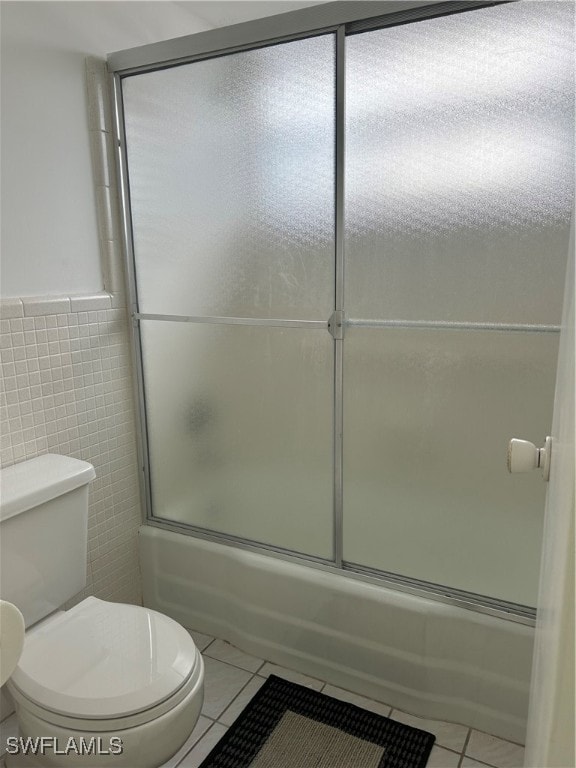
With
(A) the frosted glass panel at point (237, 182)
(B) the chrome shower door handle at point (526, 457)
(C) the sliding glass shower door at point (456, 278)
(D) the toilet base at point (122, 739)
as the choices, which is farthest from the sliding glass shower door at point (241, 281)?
(B) the chrome shower door handle at point (526, 457)

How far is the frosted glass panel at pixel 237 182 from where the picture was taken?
5.16ft

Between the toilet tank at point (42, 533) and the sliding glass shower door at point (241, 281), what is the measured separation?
1.52 ft

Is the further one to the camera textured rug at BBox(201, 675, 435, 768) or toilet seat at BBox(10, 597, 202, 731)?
textured rug at BBox(201, 675, 435, 768)

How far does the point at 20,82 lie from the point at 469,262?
1281 mm

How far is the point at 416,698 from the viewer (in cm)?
168

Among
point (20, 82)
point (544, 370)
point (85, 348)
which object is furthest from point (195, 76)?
point (544, 370)

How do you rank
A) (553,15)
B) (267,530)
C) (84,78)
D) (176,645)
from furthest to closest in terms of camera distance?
(267,530)
(84,78)
(176,645)
(553,15)

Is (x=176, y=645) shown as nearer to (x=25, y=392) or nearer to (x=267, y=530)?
(x=267, y=530)

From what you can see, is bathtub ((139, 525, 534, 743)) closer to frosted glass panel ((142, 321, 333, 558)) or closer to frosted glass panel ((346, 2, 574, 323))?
frosted glass panel ((142, 321, 333, 558))

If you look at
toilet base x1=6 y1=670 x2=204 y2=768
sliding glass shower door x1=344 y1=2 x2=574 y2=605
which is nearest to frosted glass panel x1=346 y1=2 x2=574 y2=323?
sliding glass shower door x1=344 y1=2 x2=574 y2=605

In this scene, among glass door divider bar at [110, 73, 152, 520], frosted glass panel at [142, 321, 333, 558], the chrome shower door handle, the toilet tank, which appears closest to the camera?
the chrome shower door handle

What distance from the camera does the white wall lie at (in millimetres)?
1558

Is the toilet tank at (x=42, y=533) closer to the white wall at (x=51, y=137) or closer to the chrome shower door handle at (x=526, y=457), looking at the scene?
the white wall at (x=51, y=137)

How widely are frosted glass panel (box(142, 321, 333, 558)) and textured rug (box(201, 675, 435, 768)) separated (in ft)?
1.46
